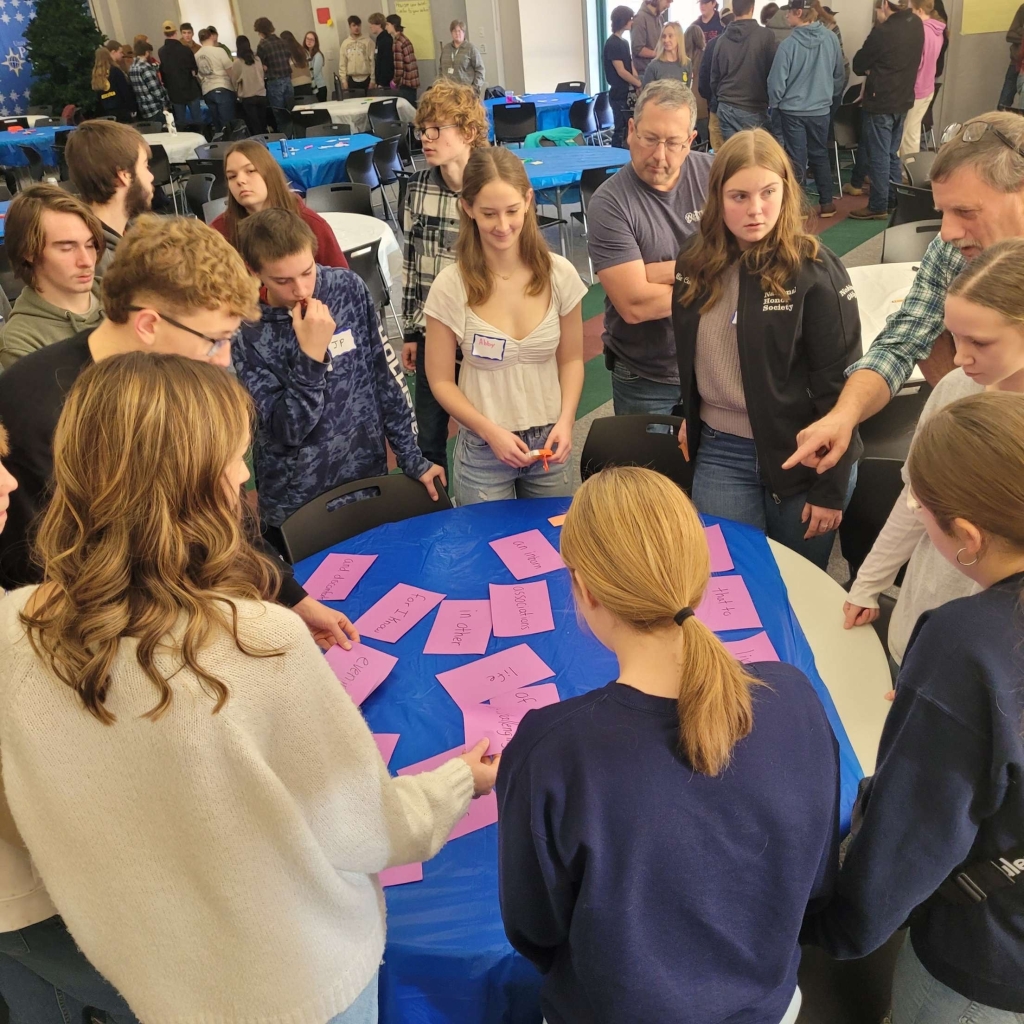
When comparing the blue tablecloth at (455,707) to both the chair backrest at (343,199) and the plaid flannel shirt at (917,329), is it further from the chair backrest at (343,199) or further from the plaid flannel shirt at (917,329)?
the chair backrest at (343,199)

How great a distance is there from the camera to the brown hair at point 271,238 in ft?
7.29

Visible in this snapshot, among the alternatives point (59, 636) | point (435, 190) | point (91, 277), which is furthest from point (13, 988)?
point (435, 190)

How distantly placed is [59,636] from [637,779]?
66 centimetres

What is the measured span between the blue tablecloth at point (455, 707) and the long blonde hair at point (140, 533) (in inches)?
24.0

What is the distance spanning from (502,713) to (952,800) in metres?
0.83

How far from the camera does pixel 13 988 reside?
139cm

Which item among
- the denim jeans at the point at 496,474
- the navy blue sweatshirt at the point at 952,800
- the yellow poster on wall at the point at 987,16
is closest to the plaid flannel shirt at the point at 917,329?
the denim jeans at the point at 496,474

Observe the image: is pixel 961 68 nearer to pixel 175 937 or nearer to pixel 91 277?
pixel 91 277

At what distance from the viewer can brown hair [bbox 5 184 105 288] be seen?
8.70 feet

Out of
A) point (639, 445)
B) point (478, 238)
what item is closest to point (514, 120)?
point (478, 238)

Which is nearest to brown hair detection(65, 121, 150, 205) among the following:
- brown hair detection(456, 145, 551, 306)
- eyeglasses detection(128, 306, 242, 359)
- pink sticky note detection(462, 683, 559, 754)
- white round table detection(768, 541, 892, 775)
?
brown hair detection(456, 145, 551, 306)

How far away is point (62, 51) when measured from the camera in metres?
13.3

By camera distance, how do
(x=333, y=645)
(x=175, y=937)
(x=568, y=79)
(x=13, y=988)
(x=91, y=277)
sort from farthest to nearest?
1. (x=568, y=79)
2. (x=91, y=277)
3. (x=333, y=645)
4. (x=13, y=988)
5. (x=175, y=937)

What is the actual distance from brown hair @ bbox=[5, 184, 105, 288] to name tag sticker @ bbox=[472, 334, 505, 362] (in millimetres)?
1407
